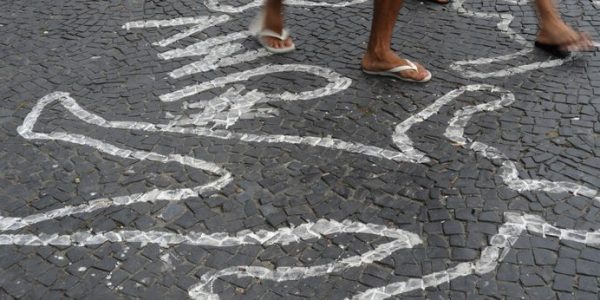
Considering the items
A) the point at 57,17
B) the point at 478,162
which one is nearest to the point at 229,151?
the point at 478,162

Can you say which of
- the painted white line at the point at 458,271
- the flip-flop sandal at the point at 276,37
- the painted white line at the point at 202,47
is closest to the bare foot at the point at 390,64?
the flip-flop sandal at the point at 276,37

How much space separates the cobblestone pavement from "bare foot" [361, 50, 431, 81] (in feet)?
0.22

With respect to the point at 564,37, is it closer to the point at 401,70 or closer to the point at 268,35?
the point at 401,70

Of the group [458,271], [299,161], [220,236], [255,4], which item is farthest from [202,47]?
[458,271]

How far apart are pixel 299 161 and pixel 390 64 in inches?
39.7

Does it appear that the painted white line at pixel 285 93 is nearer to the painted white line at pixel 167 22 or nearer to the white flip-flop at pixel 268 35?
the white flip-flop at pixel 268 35

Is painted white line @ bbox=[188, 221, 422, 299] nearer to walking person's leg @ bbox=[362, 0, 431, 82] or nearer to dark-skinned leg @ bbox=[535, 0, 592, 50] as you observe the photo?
walking person's leg @ bbox=[362, 0, 431, 82]

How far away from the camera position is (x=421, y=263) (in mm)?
2842

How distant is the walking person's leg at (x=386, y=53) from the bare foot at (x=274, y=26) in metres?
0.64

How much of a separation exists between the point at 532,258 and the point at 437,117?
115 cm

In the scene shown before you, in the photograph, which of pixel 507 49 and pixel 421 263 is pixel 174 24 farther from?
pixel 421 263

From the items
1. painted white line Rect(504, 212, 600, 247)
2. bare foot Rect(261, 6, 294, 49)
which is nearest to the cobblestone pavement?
painted white line Rect(504, 212, 600, 247)

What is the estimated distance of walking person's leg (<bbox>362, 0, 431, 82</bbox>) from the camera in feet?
13.3

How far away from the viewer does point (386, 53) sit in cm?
414
